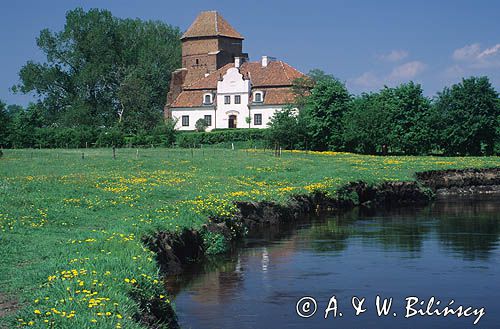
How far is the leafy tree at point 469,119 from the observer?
70000 millimetres

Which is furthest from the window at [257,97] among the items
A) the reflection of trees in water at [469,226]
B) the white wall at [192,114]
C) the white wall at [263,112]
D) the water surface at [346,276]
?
the water surface at [346,276]

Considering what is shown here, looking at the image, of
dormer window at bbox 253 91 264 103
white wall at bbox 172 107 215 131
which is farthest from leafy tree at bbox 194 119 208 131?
dormer window at bbox 253 91 264 103

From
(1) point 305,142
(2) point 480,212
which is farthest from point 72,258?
(1) point 305,142

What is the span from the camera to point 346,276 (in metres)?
19.9

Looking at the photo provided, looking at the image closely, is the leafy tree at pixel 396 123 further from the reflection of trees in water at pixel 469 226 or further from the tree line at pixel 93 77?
the tree line at pixel 93 77

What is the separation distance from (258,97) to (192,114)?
945 centimetres

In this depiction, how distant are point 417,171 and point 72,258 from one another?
35.5 m

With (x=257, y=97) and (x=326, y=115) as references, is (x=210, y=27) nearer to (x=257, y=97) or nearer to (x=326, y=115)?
(x=257, y=97)

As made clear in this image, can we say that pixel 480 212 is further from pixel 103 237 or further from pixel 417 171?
pixel 103 237

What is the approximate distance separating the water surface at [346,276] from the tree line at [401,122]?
38923 millimetres

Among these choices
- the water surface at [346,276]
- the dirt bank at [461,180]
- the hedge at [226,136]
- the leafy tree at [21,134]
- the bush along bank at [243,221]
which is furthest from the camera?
the hedge at [226,136]

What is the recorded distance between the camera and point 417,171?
47.9 meters

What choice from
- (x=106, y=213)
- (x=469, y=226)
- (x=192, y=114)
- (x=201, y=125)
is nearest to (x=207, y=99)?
(x=192, y=114)

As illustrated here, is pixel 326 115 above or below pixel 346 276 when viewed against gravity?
above
